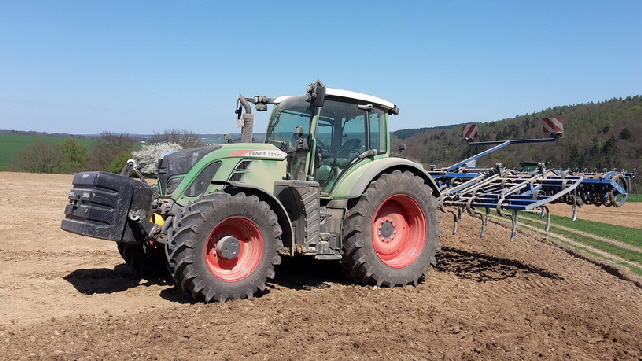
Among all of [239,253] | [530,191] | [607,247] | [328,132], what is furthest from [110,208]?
[607,247]

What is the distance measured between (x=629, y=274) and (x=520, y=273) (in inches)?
68.2

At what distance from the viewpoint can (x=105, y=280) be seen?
683 centimetres

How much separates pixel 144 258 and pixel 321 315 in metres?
2.60

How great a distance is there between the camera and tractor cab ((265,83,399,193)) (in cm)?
665

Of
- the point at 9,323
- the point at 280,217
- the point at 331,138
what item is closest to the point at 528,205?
the point at 331,138

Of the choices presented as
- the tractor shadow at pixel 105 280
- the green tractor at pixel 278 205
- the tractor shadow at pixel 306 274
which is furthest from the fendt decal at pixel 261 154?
the tractor shadow at pixel 105 280

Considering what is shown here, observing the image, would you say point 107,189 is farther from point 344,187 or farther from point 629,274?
point 629,274

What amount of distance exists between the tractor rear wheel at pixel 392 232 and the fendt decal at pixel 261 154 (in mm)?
1056

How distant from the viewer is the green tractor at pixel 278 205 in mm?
5477

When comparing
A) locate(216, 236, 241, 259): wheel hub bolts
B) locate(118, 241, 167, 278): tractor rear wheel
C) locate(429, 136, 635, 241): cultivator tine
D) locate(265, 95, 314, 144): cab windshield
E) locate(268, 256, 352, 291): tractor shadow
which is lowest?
locate(268, 256, 352, 291): tractor shadow

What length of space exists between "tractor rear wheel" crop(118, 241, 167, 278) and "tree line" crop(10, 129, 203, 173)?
1122 inches

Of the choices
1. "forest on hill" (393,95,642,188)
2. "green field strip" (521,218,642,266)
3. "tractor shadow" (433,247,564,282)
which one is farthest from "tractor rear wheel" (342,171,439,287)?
"forest on hill" (393,95,642,188)

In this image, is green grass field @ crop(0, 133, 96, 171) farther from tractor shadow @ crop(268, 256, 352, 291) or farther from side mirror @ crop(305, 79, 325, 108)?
side mirror @ crop(305, 79, 325, 108)

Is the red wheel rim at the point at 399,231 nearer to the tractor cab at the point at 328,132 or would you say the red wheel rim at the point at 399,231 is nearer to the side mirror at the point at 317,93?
the tractor cab at the point at 328,132
